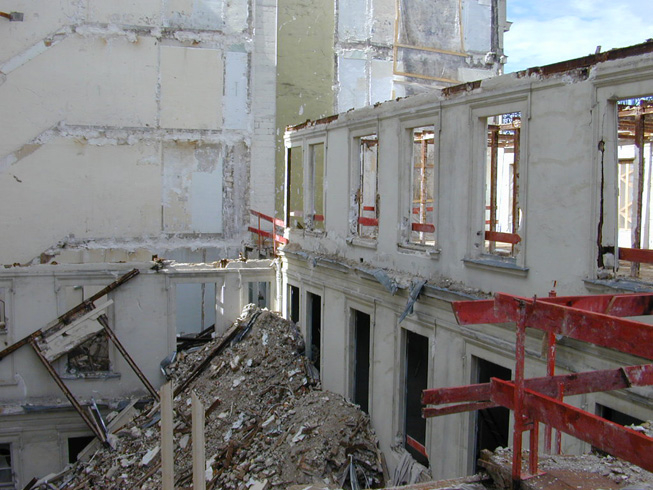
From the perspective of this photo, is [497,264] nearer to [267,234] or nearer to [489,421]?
[489,421]

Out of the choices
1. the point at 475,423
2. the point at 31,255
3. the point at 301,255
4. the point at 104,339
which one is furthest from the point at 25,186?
the point at 475,423

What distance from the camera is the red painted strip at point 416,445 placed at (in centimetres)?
1023

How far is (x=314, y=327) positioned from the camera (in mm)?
15055

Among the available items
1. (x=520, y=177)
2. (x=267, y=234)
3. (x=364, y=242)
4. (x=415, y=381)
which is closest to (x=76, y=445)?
(x=267, y=234)

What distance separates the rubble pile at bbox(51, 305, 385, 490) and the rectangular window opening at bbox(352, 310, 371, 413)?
13.4 inches

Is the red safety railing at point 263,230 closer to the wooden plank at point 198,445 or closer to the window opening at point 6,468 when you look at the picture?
the window opening at point 6,468

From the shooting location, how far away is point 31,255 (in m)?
20.5

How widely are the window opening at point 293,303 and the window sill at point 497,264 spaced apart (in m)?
7.44

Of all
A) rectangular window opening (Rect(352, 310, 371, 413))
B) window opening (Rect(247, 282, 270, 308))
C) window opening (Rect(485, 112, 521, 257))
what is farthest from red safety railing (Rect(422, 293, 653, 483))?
window opening (Rect(247, 282, 270, 308))

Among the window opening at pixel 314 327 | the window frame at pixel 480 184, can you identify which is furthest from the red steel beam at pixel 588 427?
the window opening at pixel 314 327

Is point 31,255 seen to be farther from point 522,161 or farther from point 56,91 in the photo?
point 522,161

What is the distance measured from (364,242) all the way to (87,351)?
792cm

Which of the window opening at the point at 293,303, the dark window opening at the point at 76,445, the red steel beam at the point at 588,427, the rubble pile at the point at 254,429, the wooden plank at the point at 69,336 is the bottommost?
the dark window opening at the point at 76,445

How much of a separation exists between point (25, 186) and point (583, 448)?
61.2ft
